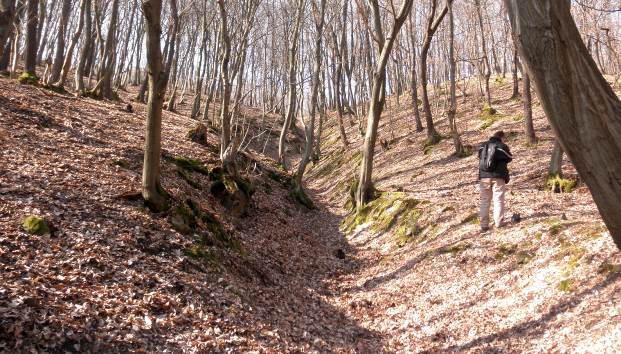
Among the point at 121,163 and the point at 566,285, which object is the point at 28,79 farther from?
the point at 566,285

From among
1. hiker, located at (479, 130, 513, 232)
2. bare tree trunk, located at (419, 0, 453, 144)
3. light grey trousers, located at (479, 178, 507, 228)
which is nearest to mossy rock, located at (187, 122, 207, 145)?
bare tree trunk, located at (419, 0, 453, 144)

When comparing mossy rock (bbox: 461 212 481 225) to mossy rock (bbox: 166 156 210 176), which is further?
mossy rock (bbox: 166 156 210 176)

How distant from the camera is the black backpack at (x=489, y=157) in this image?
8422mm

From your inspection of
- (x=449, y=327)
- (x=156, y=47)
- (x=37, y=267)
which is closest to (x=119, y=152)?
(x=156, y=47)

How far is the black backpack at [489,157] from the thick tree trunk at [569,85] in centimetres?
460

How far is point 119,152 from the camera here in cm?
1037

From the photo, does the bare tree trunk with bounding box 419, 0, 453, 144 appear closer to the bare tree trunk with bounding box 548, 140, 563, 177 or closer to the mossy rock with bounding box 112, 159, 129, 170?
the bare tree trunk with bounding box 548, 140, 563, 177

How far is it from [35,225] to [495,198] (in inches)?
331

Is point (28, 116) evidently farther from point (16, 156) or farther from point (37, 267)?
point (37, 267)

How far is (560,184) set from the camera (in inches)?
422

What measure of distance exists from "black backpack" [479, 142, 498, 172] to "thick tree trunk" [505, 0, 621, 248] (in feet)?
15.1

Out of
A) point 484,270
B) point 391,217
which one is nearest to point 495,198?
point 484,270

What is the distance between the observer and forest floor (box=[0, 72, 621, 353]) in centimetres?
493

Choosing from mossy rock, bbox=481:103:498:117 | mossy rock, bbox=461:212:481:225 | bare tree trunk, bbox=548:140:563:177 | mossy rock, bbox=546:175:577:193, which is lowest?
mossy rock, bbox=461:212:481:225
